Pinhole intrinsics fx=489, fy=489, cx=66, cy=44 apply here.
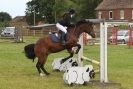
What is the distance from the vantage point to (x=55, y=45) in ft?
59.0

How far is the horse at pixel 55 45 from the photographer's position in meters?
17.1

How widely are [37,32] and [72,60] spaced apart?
63980mm

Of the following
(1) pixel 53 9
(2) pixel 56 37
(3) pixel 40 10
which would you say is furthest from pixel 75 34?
(3) pixel 40 10

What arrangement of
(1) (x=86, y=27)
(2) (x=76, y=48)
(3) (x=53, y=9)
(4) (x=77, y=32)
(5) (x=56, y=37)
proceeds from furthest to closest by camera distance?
(3) (x=53, y=9), (5) (x=56, y=37), (4) (x=77, y=32), (2) (x=76, y=48), (1) (x=86, y=27)

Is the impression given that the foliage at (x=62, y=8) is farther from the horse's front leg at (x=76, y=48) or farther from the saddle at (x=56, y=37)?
the horse's front leg at (x=76, y=48)

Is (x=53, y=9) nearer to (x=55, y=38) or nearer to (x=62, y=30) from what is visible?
(x=55, y=38)

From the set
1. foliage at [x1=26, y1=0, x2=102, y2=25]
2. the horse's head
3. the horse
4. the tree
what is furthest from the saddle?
the tree

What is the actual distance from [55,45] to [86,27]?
5.20 ft

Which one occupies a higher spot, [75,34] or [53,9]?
[75,34]

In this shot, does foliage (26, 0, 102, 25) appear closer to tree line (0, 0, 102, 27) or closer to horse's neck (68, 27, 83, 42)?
tree line (0, 0, 102, 27)

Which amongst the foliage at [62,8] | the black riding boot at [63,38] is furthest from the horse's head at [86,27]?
the foliage at [62,8]

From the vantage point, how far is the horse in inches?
672

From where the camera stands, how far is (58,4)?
11138cm

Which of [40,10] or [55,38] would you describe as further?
[40,10]
